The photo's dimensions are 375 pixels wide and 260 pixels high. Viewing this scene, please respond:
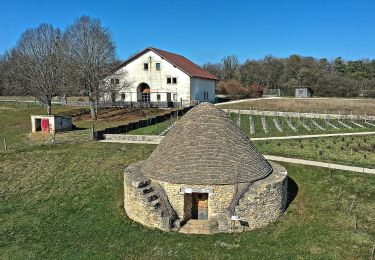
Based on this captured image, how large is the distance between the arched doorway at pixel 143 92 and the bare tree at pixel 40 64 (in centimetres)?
1417

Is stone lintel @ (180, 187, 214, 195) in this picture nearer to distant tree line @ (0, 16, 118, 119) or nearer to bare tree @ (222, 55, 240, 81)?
distant tree line @ (0, 16, 118, 119)

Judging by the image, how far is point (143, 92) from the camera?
57531 millimetres

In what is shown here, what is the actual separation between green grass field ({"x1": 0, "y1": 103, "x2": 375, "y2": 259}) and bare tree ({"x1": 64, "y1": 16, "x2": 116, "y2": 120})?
1959 centimetres

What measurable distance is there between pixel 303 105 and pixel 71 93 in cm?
3425

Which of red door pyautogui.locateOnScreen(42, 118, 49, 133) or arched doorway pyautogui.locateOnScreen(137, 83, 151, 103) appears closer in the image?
red door pyautogui.locateOnScreen(42, 118, 49, 133)

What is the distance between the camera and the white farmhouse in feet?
178

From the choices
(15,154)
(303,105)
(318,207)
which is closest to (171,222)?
(318,207)

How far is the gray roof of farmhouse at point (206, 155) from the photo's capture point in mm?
17688

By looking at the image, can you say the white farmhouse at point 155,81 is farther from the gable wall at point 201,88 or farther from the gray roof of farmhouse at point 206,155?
the gray roof of farmhouse at point 206,155

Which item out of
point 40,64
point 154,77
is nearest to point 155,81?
point 154,77

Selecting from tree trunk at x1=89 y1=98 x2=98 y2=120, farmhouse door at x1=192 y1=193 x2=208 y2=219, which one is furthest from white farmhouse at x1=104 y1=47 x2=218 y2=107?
farmhouse door at x1=192 y1=193 x2=208 y2=219

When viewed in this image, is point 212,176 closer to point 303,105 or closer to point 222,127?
point 222,127

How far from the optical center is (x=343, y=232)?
16422 mm

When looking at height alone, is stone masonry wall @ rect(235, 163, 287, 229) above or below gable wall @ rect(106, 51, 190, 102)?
below
